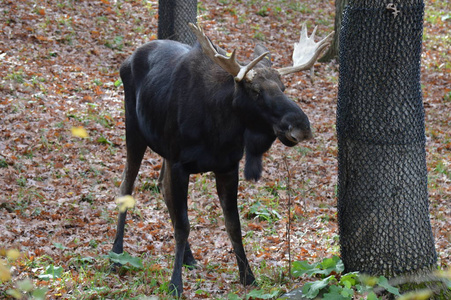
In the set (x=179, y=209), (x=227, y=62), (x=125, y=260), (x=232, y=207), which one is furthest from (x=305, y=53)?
(x=125, y=260)

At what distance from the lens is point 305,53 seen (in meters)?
5.60

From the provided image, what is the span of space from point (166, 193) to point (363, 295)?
284 centimetres

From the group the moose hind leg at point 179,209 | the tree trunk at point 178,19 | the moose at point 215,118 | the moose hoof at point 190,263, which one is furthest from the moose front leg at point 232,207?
the tree trunk at point 178,19

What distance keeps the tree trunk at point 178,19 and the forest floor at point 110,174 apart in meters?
1.89

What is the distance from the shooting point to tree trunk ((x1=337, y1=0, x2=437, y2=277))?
175 inches

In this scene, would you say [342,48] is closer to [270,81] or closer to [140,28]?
[270,81]

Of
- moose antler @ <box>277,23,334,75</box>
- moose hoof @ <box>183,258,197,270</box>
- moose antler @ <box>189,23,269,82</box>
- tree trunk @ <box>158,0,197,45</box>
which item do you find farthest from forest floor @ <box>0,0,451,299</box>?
tree trunk @ <box>158,0,197,45</box>

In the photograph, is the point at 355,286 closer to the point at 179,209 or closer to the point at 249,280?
the point at 249,280

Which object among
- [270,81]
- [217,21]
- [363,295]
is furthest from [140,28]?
[363,295]

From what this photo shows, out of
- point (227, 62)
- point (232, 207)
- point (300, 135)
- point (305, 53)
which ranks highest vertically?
point (305, 53)

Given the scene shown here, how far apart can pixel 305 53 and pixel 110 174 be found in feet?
13.4

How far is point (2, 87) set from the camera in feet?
33.4

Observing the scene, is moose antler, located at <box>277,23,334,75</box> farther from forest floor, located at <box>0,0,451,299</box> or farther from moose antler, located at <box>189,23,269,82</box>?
forest floor, located at <box>0,0,451,299</box>

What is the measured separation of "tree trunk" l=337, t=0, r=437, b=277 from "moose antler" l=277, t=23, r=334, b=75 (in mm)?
719
